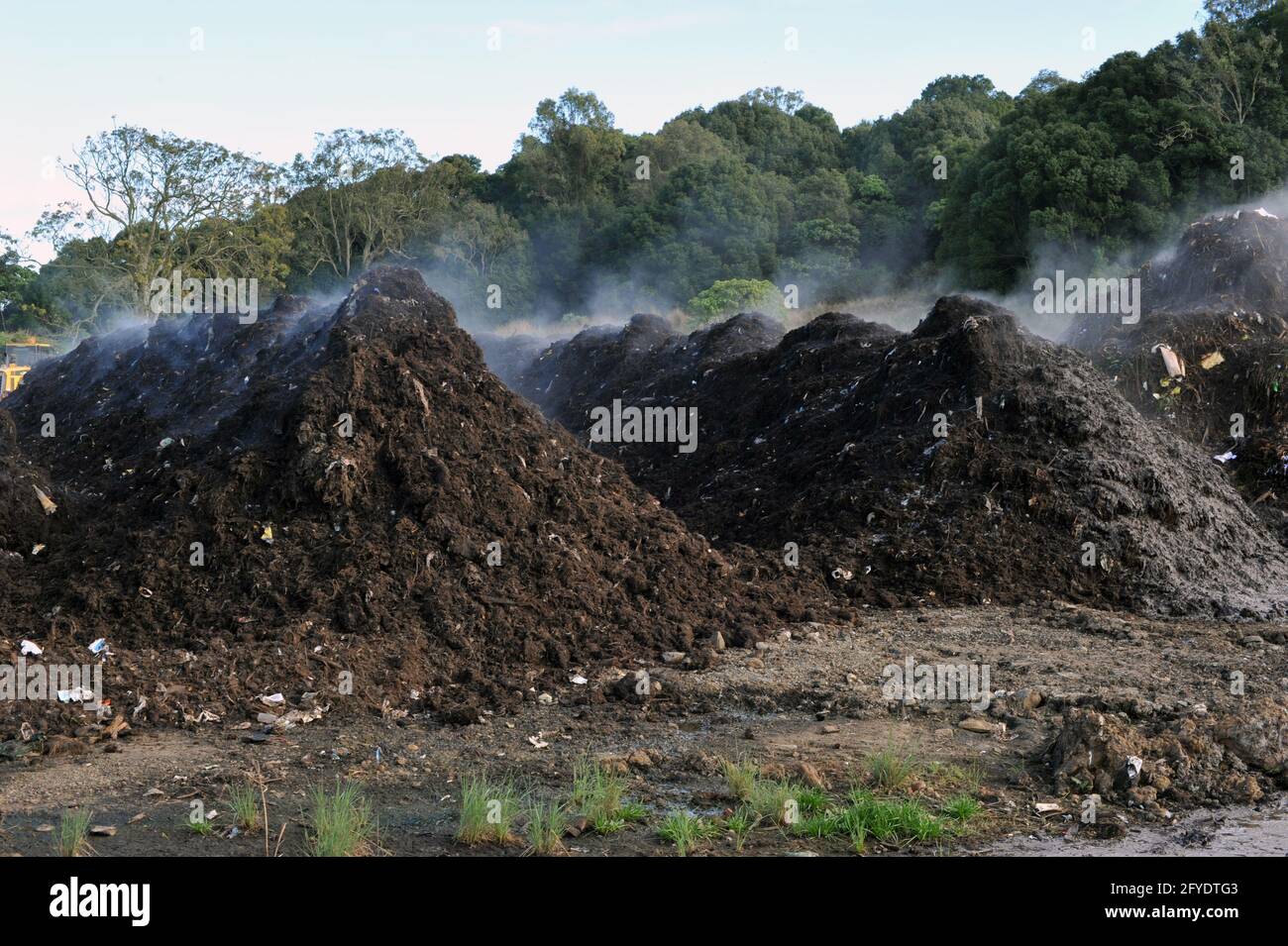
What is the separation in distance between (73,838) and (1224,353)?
49.2ft

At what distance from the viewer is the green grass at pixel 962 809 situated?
17.0ft

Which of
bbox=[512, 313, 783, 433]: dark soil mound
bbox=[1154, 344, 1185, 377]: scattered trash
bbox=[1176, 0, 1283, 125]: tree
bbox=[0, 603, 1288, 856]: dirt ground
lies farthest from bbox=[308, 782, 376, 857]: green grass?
bbox=[1176, 0, 1283, 125]: tree

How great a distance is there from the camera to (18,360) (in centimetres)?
3659

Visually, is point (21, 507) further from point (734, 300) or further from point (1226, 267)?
point (734, 300)

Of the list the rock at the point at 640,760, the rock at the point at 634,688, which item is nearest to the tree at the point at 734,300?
the rock at the point at 634,688

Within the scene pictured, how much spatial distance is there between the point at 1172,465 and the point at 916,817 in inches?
304

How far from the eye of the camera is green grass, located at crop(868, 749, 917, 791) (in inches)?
216

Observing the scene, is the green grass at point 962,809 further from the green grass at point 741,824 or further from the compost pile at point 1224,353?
the compost pile at point 1224,353

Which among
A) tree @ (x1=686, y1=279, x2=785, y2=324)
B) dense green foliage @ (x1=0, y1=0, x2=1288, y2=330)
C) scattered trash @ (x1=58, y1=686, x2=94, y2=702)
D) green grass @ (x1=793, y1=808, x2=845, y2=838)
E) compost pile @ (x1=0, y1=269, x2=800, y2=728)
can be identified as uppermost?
dense green foliage @ (x1=0, y1=0, x2=1288, y2=330)

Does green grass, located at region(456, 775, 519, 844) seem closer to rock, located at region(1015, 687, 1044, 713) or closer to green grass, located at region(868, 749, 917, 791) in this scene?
green grass, located at region(868, 749, 917, 791)

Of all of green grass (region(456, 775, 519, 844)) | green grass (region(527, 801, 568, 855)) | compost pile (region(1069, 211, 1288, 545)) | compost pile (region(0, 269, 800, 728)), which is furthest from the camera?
compost pile (region(1069, 211, 1288, 545))

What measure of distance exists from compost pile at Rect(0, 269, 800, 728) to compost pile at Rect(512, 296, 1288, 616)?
1565 mm
